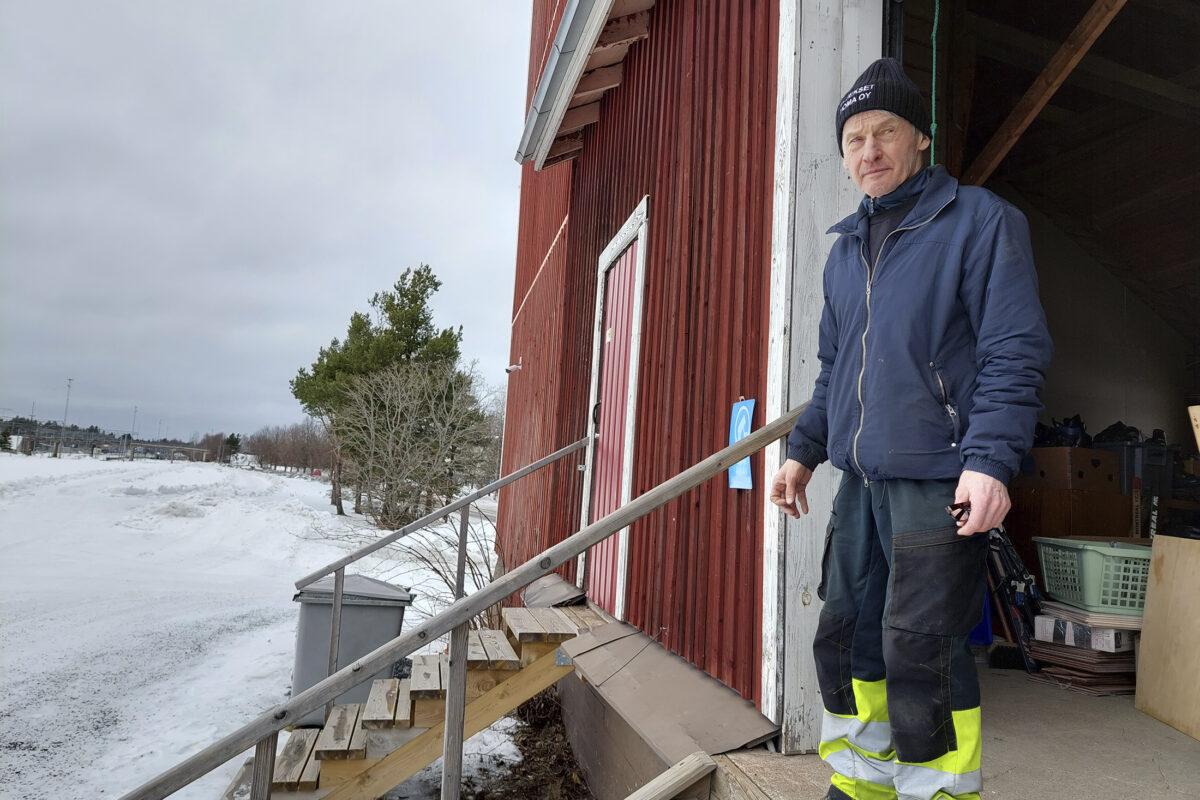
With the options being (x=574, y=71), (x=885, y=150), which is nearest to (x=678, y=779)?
(x=885, y=150)

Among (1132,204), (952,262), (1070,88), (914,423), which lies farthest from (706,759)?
(1132,204)

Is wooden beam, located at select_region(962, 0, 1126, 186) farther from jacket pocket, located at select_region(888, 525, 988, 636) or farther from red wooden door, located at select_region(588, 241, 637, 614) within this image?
jacket pocket, located at select_region(888, 525, 988, 636)

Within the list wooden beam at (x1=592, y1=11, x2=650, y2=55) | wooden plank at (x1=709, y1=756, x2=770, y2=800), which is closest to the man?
wooden plank at (x1=709, y1=756, x2=770, y2=800)

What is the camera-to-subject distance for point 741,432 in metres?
2.80

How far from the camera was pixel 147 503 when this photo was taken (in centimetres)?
2197

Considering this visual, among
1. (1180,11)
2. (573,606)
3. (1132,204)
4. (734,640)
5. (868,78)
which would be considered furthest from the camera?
(1132,204)

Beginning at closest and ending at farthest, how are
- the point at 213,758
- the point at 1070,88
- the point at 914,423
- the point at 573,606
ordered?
1. the point at 914,423
2. the point at 213,758
3. the point at 573,606
4. the point at 1070,88

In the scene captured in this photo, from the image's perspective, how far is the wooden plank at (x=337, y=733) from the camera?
11.0 feet

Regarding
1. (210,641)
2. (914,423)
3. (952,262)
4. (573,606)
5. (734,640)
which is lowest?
(210,641)

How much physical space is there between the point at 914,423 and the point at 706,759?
127 centimetres

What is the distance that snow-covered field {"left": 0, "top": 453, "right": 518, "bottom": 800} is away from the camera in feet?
16.4

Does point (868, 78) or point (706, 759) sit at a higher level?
point (868, 78)

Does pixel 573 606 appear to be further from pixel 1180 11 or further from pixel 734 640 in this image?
pixel 1180 11

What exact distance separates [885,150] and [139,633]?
975cm
